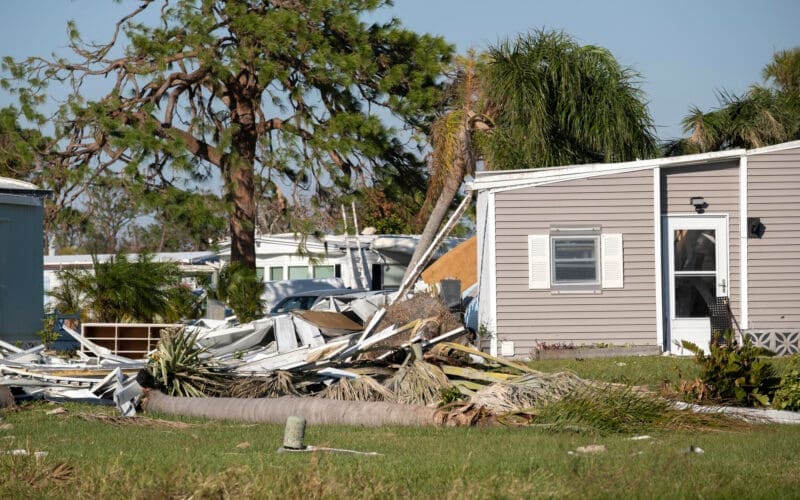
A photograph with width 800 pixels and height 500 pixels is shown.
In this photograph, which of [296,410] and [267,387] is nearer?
[296,410]

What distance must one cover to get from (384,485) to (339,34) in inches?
737

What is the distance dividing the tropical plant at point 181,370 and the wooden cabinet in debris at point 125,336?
3.33 meters

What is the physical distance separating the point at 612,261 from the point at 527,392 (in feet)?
25.7

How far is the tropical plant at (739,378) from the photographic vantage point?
11.4 meters

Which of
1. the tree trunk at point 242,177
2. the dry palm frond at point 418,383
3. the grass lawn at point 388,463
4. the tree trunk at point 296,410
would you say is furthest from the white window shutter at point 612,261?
the tree trunk at point 242,177

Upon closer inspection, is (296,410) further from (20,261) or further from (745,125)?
(745,125)

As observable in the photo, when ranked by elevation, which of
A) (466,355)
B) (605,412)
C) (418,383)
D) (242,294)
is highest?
(242,294)

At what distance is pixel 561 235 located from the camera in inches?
716

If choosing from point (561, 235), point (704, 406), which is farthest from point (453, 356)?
point (561, 235)

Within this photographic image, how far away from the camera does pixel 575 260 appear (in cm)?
1823

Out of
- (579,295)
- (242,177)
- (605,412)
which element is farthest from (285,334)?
(242,177)

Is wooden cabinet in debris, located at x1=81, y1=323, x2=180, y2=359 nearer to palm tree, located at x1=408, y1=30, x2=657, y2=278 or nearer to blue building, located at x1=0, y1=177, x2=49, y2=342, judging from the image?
blue building, located at x1=0, y1=177, x2=49, y2=342

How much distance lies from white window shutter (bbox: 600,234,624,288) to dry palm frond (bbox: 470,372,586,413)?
734 centimetres

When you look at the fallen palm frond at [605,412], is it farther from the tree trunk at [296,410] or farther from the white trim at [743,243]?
the white trim at [743,243]
